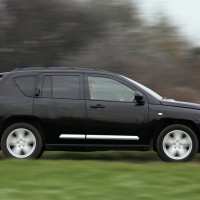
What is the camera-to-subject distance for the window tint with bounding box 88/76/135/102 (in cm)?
1012

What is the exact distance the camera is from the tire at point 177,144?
32.6 ft

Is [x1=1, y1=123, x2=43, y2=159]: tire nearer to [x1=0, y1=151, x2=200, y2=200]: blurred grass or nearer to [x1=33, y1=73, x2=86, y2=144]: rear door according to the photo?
[x1=33, y1=73, x2=86, y2=144]: rear door

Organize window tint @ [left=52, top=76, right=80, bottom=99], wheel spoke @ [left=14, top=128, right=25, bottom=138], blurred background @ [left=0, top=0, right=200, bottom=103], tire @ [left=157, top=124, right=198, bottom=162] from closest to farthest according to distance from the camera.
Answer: tire @ [left=157, top=124, right=198, bottom=162] < wheel spoke @ [left=14, top=128, right=25, bottom=138] < window tint @ [left=52, top=76, right=80, bottom=99] < blurred background @ [left=0, top=0, right=200, bottom=103]

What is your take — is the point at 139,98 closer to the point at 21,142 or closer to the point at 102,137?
the point at 102,137

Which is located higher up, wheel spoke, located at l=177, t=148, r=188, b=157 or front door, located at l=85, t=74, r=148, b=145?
front door, located at l=85, t=74, r=148, b=145

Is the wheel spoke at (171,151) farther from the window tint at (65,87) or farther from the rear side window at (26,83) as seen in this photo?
the rear side window at (26,83)

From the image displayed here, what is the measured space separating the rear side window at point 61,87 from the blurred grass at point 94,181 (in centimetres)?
158

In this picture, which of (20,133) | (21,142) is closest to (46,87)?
(20,133)

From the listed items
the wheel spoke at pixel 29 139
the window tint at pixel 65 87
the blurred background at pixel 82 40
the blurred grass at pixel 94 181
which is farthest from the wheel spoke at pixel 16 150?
the blurred background at pixel 82 40

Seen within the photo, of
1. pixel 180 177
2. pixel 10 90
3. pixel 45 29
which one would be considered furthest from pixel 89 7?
pixel 180 177

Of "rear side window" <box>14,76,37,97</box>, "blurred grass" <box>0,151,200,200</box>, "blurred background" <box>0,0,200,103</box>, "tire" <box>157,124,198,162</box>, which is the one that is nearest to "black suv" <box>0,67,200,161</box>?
"tire" <box>157,124,198,162</box>

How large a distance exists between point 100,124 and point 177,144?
146cm

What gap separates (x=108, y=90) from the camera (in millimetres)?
10141

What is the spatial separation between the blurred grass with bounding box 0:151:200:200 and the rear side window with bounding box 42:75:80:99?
158cm
